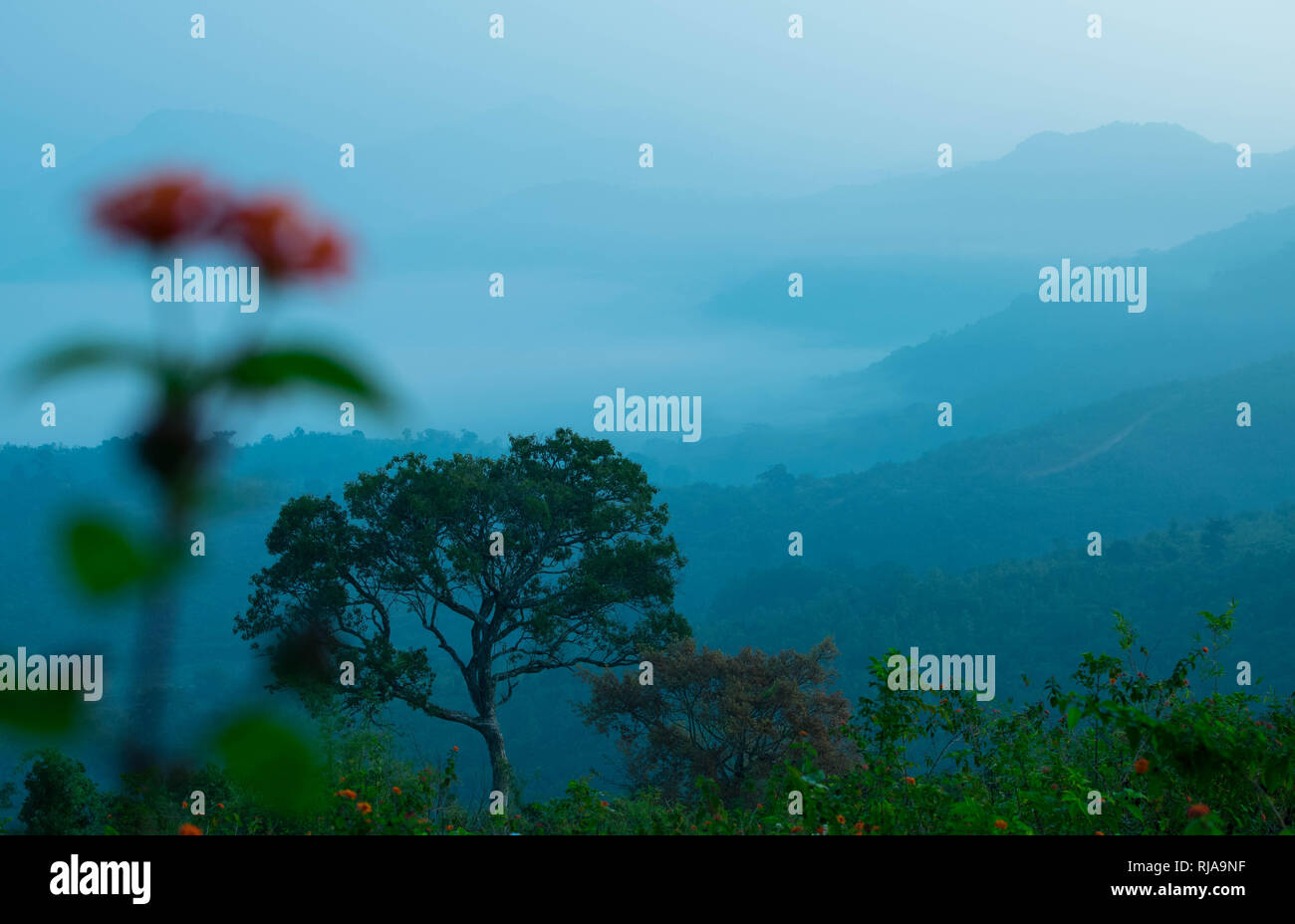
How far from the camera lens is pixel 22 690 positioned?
967 millimetres

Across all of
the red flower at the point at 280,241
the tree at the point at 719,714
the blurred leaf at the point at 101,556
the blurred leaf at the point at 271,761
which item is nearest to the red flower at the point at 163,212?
the red flower at the point at 280,241

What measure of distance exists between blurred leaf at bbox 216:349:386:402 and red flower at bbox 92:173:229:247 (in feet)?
0.36

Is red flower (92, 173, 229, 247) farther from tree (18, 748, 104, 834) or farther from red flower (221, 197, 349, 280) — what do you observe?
tree (18, 748, 104, 834)

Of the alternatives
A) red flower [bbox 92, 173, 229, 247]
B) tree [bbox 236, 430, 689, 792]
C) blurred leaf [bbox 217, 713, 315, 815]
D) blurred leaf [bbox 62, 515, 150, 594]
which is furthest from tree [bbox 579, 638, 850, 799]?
red flower [bbox 92, 173, 229, 247]

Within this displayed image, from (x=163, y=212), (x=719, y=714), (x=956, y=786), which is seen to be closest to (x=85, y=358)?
(x=163, y=212)

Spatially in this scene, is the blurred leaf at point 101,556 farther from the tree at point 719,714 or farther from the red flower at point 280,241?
the tree at point 719,714

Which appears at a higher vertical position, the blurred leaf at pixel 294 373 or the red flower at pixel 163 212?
the red flower at pixel 163 212

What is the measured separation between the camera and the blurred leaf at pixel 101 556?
2.74ft

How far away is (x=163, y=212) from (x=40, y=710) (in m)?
0.51

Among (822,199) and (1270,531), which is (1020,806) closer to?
(1270,531)

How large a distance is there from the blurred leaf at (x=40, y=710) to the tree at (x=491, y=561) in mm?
13396

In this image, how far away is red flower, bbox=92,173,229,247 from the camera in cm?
79
